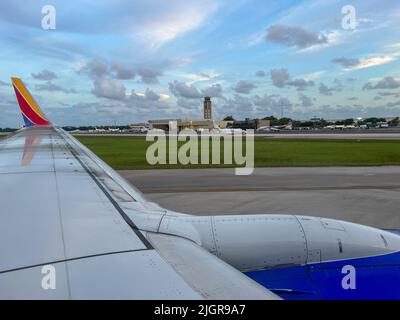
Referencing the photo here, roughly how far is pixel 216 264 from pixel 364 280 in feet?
4.63

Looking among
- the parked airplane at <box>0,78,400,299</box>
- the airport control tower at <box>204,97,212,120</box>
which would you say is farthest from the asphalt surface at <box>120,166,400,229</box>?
the airport control tower at <box>204,97,212,120</box>

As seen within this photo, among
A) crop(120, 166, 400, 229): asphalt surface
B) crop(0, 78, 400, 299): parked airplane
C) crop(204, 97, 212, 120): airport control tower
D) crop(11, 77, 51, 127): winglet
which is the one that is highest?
crop(204, 97, 212, 120): airport control tower

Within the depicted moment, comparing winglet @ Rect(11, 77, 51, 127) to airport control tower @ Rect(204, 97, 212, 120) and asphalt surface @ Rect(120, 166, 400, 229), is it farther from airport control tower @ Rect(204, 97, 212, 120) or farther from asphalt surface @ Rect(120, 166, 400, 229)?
airport control tower @ Rect(204, 97, 212, 120)

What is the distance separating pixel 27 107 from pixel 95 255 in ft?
58.4

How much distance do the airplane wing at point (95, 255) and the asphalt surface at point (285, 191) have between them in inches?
327

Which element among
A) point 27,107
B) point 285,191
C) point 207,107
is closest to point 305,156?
point 285,191

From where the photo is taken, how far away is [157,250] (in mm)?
2268

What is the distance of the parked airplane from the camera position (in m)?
1.70

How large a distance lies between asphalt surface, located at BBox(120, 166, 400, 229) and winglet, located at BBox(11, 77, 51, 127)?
4619 mm

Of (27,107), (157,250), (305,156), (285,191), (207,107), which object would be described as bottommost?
(285,191)

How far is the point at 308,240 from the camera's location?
332cm

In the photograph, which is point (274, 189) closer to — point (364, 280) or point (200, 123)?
point (364, 280)

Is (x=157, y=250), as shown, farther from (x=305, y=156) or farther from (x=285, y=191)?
(x=305, y=156)
